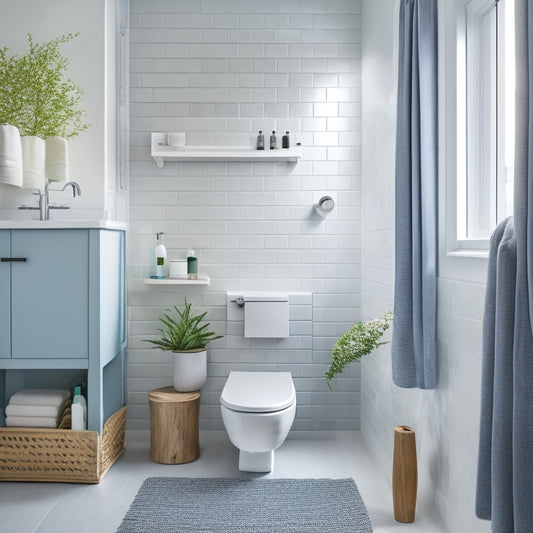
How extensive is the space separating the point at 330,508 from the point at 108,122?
249 cm

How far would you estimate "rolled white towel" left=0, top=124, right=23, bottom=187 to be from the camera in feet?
9.37

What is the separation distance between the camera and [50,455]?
295cm

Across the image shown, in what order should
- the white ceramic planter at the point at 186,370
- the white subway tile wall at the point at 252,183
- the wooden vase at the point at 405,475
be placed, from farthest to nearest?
the white subway tile wall at the point at 252,183 < the white ceramic planter at the point at 186,370 < the wooden vase at the point at 405,475

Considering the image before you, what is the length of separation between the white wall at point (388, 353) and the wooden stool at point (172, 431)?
1.10 meters

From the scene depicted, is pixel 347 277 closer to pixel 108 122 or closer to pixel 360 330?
pixel 360 330

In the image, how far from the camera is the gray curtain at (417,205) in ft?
7.47

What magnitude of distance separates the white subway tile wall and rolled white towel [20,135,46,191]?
0.78m

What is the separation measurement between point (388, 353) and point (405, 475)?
72 centimetres

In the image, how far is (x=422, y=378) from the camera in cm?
233

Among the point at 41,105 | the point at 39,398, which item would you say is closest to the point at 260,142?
the point at 41,105

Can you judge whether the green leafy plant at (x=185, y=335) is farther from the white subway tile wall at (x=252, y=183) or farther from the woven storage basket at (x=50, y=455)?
the woven storage basket at (x=50, y=455)

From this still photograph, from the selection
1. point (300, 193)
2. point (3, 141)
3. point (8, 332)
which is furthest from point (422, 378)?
point (3, 141)

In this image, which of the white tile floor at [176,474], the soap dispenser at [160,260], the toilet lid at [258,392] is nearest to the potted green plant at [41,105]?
the soap dispenser at [160,260]

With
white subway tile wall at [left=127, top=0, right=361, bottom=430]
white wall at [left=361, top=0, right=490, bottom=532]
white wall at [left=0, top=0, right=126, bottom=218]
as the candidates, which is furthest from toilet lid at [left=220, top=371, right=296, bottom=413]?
white wall at [left=0, top=0, right=126, bottom=218]
